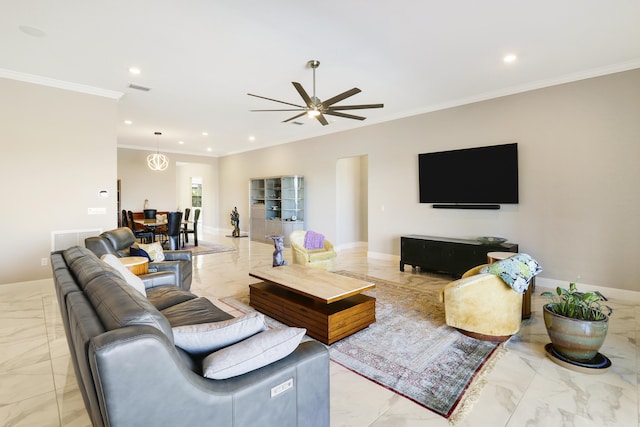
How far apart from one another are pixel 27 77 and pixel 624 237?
332 inches

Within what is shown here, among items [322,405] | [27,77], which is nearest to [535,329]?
[322,405]

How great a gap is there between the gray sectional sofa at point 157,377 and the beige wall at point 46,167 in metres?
3.77

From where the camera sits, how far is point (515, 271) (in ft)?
9.02

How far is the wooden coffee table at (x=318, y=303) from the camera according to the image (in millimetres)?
2807

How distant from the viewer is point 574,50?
3.54m

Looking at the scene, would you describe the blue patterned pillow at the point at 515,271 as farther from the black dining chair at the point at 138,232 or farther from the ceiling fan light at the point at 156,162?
the ceiling fan light at the point at 156,162

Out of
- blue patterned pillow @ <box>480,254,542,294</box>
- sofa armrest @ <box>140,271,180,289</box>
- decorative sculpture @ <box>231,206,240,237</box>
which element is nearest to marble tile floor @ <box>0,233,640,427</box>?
blue patterned pillow @ <box>480,254,542,294</box>

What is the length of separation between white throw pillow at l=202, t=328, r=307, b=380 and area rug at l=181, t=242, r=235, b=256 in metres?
6.53

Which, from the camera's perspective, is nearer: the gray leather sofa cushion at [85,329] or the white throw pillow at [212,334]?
the gray leather sofa cushion at [85,329]

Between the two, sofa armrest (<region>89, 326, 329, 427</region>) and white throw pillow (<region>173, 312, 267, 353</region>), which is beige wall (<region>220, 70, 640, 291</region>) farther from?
white throw pillow (<region>173, 312, 267, 353</region>)

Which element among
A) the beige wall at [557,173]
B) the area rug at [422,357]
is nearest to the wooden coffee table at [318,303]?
the area rug at [422,357]

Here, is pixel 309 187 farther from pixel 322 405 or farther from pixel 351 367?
pixel 322 405

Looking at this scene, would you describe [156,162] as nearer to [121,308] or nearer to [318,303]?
[318,303]

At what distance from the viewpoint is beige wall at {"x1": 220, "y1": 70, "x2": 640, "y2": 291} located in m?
3.95
